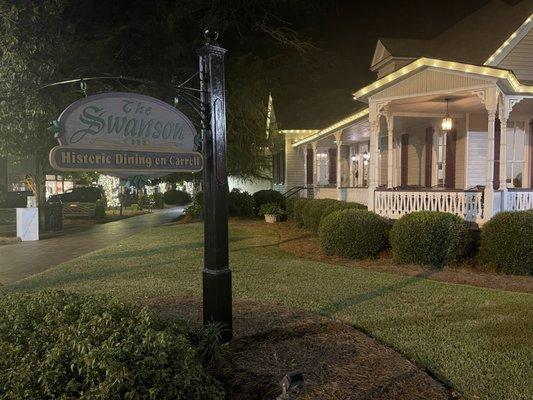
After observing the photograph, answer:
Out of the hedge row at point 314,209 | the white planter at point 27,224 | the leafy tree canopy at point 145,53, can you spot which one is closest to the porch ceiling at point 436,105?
the hedge row at point 314,209

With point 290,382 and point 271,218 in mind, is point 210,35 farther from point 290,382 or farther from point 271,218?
point 271,218

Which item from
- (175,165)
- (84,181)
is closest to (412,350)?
(175,165)

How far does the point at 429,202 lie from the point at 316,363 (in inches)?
305

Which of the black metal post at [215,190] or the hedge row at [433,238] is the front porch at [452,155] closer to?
the hedge row at [433,238]

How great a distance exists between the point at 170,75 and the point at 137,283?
44.2 ft

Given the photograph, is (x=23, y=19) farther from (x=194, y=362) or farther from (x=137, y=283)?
(x=194, y=362)

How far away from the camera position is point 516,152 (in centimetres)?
1386

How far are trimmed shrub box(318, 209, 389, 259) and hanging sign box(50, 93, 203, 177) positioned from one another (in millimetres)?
6647

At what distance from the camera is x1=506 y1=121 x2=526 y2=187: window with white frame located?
1374 cm

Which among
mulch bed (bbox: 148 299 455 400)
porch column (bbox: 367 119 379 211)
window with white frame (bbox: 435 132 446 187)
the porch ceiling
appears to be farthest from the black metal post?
window with white frame (bbox: 435 132 446 187)

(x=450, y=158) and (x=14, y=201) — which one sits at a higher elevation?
(x=450, y=158)

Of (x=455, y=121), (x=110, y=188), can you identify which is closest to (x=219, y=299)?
(x=455, y=121)

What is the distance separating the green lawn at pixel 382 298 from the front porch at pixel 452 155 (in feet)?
9.92

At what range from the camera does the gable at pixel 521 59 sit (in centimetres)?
1306
